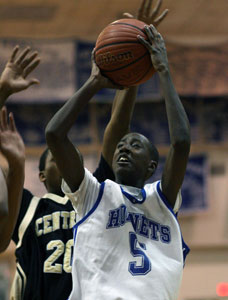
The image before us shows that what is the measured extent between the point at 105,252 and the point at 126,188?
358 millimetres

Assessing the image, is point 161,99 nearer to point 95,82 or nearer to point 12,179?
point 95,82

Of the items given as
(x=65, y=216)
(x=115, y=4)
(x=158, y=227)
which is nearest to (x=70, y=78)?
(x=115, y=4)

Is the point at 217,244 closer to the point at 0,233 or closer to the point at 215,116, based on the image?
the point at 215,116

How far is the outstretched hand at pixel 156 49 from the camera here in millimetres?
3324

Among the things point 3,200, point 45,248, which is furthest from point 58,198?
point 3,200

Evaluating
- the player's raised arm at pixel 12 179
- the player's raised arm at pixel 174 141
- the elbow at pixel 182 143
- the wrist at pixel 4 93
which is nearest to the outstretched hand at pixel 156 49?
the player's raised arm at pixel 174 141

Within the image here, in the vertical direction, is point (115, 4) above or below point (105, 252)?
above

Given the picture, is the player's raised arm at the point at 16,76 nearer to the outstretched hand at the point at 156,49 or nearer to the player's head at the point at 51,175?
the outstretched hand at the point at 156,49

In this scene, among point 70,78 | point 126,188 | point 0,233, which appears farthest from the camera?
point 70,78

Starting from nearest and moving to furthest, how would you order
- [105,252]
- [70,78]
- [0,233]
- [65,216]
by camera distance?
[0,233] → [105,252] → [65,216] → [70,78]

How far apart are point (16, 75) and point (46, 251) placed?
3.36 ft

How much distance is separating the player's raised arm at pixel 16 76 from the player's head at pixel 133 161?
530 mm

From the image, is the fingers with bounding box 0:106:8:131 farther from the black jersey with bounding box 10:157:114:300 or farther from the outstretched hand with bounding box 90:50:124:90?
the black jersey with bounding box 10:157:114:300

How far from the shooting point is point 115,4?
36.7ft
